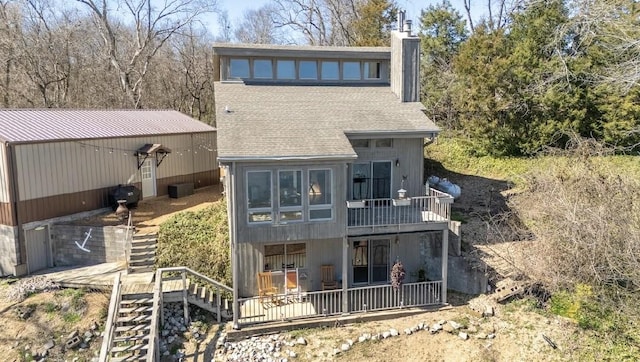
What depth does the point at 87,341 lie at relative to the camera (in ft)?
37.4

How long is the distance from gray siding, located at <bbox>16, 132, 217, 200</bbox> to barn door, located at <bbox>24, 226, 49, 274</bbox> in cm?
128

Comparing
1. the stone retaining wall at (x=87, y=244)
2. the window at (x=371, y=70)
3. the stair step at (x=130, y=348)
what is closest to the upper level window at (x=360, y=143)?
the window at (x=371, y=70)

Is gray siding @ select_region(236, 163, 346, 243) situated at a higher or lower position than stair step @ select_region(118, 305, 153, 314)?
higher

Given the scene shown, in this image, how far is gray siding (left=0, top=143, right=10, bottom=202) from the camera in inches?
531

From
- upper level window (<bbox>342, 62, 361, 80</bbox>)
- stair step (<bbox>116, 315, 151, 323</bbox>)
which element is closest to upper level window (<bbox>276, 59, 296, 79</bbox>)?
upper level window (<bbox>342, 62, 361, 80</bbox>)

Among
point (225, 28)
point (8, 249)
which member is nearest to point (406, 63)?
point (8, 249)

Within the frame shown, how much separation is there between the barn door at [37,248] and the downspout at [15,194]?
0.59ft

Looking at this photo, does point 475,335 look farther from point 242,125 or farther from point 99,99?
point 99,99

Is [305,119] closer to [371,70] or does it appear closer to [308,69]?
[308,69]

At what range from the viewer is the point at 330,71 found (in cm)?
1758

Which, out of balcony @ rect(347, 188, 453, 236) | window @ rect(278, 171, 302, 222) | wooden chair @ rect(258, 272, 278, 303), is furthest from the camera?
wooden chair @ rect(258, 272, 278, 303)

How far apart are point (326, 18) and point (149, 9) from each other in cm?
1511

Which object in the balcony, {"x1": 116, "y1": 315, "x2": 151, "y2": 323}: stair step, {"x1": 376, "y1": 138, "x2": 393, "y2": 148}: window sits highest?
{"x1": 376, "y1": 138, "x2": 393, "y2": 148}: window

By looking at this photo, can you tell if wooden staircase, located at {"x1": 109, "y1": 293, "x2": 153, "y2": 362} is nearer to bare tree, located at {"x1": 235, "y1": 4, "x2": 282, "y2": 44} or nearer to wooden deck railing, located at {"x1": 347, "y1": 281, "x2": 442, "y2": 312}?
wooden deck railing, located at {"x1": 347, "y1": 281, "x2": 442, "y2": 312}
